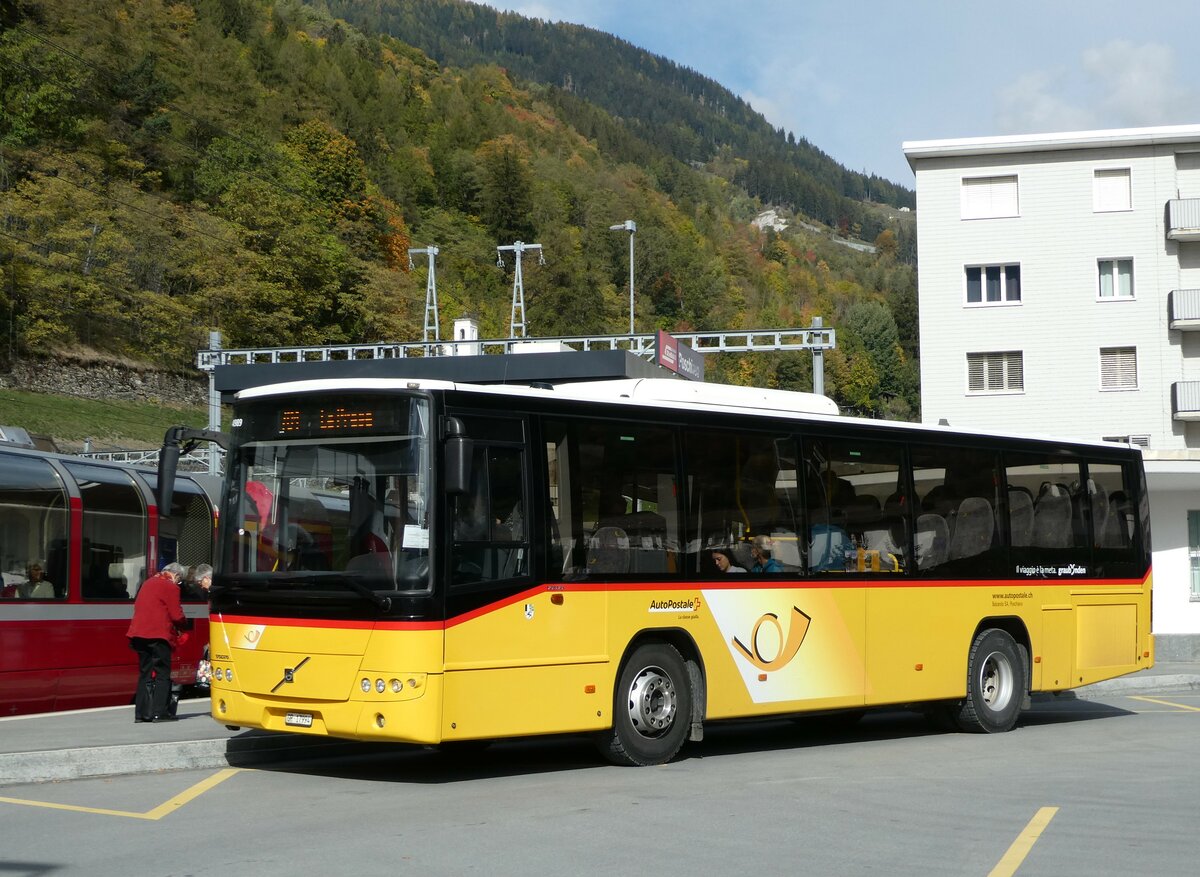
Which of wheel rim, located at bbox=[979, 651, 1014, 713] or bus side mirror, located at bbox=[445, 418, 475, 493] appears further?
wheel rim, located at bbox=[979, 651, 1014, 713]

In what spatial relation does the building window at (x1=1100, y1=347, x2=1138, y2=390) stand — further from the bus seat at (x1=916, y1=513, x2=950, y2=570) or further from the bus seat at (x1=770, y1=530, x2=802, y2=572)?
the bus seat at (x1=770, y1=530, x2=802, y2=572)

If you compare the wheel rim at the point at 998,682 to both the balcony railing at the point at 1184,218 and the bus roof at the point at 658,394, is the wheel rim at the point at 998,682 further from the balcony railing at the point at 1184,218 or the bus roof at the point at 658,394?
the balcony railing at the point at 1184,218

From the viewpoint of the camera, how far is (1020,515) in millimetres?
15523

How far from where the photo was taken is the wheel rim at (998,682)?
600 inches

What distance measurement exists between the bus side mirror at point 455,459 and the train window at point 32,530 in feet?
25.5

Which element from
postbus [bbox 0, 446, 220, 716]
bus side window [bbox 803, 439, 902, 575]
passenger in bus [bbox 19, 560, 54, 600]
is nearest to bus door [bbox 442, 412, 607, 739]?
bus side window [bbox 803, 439, 902, 575]

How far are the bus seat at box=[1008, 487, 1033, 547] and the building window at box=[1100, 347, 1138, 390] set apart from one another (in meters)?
36.7

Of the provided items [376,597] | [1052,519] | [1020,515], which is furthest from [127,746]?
[1052,519]

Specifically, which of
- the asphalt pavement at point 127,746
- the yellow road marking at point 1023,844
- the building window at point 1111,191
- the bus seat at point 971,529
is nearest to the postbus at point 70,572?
the asphalt pavement at point 127,746

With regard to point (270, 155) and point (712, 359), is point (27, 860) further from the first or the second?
point (712, 359)

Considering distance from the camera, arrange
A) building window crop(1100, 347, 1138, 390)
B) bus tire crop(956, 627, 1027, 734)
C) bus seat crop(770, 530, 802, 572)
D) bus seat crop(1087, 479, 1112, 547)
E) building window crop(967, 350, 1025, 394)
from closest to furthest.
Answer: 1. bus seat crop(770, 530, 802, 572)
2. bus tire crop(956, 627, 1027, 734)
3. bus seat crop(1087, 479, 1112, 547)
4. building window crop(1100, 347, 1138, 390)
5. building window crop(967, 350, 1025, 394)

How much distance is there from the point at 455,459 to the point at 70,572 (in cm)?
877

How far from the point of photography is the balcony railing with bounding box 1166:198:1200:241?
160ft

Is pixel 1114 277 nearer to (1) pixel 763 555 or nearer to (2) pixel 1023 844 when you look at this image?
(1) pixel 763 555
